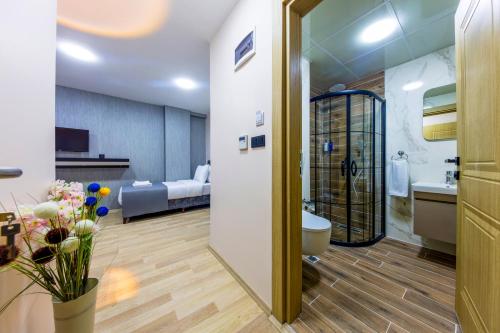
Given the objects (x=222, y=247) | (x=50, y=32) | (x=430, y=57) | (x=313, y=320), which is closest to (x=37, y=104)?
(x=50, y=32)

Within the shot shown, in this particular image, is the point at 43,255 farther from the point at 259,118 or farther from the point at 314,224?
the point at 314,224

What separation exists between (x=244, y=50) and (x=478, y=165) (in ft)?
5.12

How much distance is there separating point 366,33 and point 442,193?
1.77 meters

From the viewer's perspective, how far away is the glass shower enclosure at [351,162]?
229 centimetres

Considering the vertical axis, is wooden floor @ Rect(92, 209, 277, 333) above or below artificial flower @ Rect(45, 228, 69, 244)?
below

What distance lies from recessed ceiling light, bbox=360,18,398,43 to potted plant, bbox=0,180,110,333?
2549mm

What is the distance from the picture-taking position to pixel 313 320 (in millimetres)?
1130

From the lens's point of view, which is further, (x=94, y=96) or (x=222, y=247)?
(x=94, y=96)

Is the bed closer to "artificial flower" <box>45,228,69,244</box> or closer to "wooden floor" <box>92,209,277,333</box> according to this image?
"wooden floor" <box>92,209,277,333</box>

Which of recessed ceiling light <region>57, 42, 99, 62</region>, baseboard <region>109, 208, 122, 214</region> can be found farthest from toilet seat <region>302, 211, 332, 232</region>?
baseboard <region>109, 208, 122, 214</region>

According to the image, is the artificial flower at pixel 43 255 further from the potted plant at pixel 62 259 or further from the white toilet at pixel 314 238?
the white toilet at pixel 314 238

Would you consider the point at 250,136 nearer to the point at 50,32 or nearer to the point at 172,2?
the point at 50,32

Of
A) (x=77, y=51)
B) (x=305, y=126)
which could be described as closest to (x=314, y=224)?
(x=305, y=126)

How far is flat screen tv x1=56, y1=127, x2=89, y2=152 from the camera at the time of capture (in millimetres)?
3246
